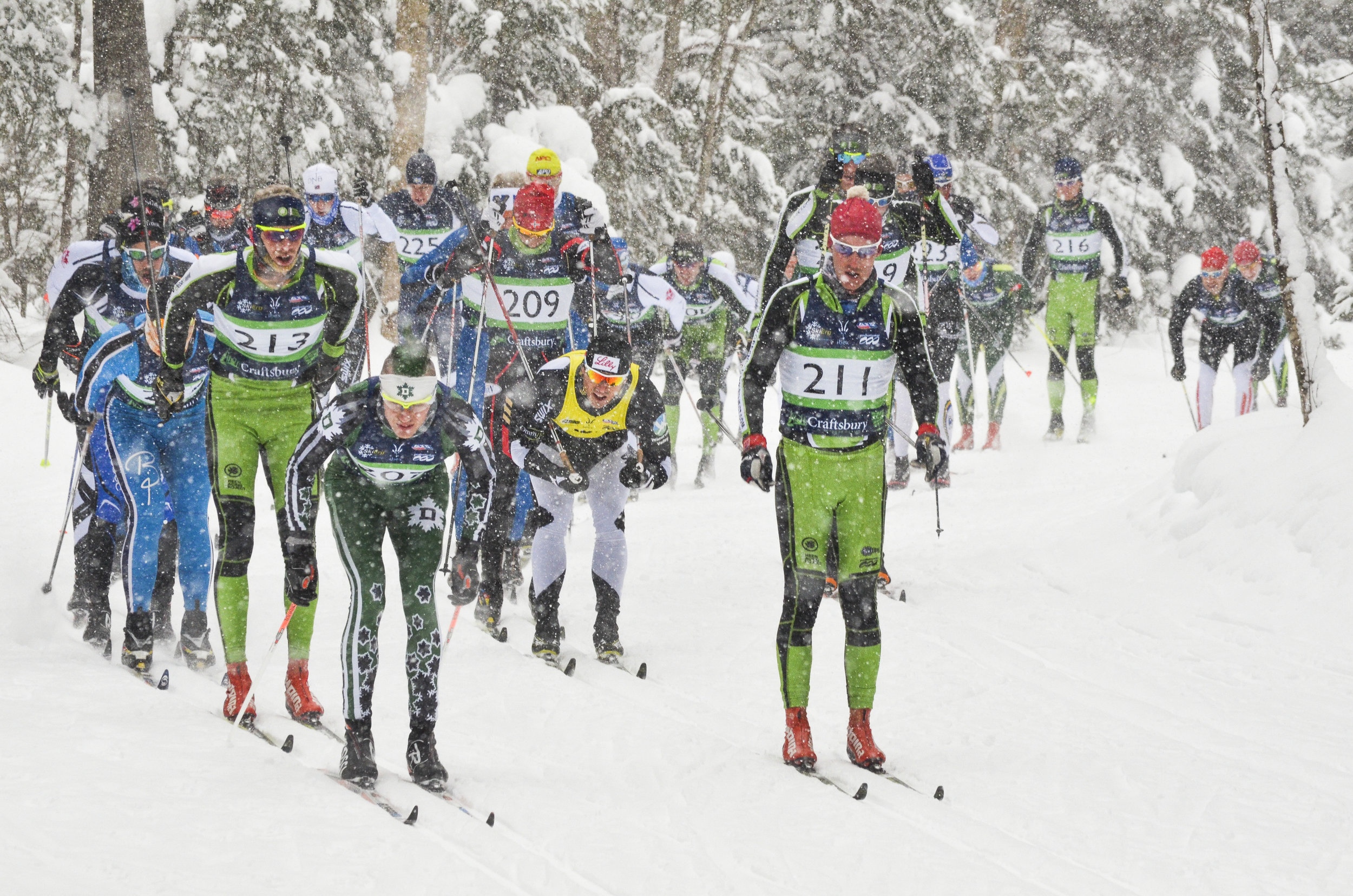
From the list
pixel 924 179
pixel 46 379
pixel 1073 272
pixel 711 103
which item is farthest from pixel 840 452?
pixel 711 103

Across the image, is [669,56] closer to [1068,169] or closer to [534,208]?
[1068,169]

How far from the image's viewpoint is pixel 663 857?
4.36 meters

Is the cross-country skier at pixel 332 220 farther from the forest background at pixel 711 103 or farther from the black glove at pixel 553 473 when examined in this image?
the forest background at pixel 711 103

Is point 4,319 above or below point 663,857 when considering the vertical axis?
above

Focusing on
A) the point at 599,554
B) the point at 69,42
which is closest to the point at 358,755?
the point at 599,554

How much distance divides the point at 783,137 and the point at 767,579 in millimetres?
15592

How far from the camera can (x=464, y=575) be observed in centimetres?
492

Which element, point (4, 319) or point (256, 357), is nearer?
point (256, 357)

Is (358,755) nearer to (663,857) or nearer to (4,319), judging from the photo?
(663,857)

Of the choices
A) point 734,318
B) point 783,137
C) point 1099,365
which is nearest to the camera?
point 734,318

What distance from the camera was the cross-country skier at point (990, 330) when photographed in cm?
1358

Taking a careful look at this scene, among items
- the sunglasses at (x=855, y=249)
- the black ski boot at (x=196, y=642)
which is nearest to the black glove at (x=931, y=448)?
the sunglasses at (x=855, y=249)

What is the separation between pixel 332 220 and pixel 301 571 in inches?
232

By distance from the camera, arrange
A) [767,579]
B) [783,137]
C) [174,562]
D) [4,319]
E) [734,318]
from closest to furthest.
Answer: [174,562] → [767,579] → [734,318] → [4,319] → [783,137]
